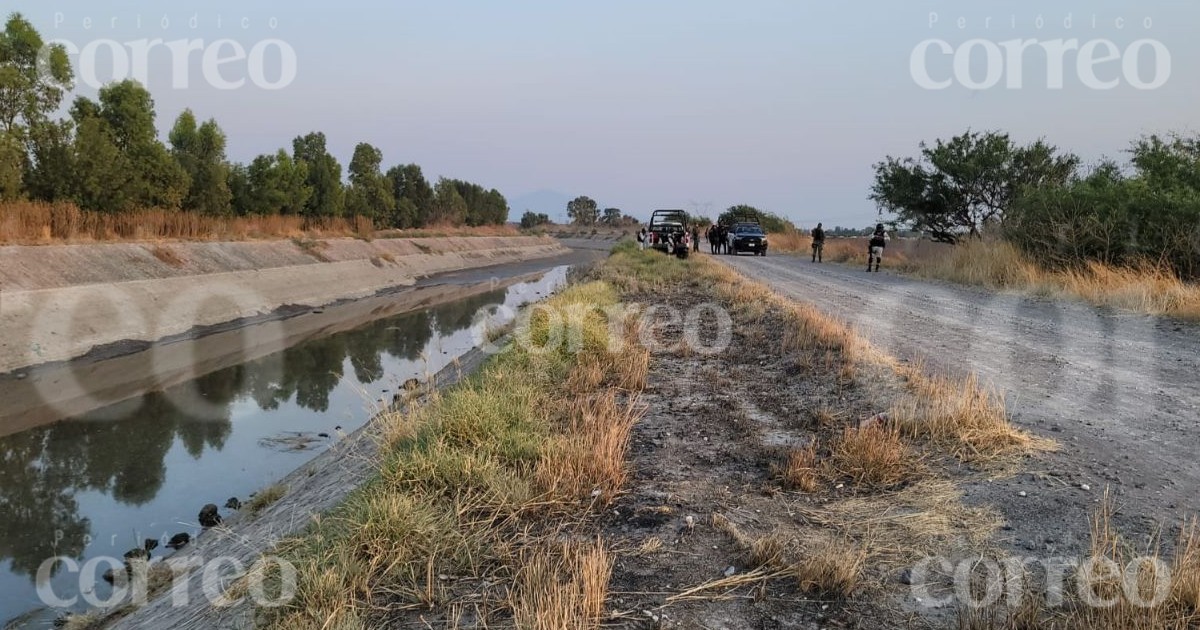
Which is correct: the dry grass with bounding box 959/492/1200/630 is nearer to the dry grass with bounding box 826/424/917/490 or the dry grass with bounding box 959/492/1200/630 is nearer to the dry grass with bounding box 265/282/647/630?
the dry grass with bounding box 826/424/917/490

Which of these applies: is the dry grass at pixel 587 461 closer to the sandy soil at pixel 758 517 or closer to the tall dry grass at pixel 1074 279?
the sandy soil at pixel 758 517

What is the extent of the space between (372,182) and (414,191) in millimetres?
10271

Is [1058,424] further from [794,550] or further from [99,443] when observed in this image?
[99,443]

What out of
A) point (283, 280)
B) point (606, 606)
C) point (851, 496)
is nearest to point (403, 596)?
point (606, 606)

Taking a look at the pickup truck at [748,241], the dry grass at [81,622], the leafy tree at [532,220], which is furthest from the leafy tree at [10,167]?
the leafy tree at [532,220]

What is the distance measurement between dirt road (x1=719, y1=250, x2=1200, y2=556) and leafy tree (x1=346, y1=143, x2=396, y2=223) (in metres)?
44.2

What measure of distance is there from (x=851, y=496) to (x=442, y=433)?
294 centimetres

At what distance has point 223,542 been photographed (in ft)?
18.1

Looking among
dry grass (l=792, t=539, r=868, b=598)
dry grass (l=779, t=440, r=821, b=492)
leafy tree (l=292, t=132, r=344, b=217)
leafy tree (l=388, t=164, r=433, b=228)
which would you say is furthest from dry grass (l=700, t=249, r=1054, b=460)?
leafy tree (l=388, t=164, r=433, b=228)

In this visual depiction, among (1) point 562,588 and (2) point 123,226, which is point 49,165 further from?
(1) point 562,588

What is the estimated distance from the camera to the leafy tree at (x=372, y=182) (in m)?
50.0

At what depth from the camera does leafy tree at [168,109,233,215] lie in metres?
29.8

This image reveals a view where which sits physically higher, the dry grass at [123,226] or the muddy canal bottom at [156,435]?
the dry grass at [123,226]

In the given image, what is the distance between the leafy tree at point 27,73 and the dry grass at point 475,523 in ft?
78.7
